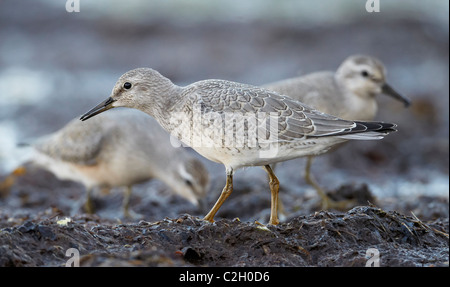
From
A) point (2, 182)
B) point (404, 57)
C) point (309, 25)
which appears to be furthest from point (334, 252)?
point (309, 25)

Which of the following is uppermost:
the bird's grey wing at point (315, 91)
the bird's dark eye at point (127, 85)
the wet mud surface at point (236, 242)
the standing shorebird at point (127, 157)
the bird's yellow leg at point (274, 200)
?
the bird's grey wing at point (315, 91)

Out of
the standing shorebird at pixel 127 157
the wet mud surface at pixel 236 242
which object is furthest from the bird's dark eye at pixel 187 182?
the wet mud surface at pixel 236 242

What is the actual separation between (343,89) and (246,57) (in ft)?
30.9

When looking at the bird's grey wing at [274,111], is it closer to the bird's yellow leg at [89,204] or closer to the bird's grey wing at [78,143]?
the bird's grey wing at [78,143]

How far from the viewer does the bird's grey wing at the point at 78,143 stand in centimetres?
1010

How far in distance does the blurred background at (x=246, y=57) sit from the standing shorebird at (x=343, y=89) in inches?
63.1

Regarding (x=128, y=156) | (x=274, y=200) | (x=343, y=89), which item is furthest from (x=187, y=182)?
(x=274, y=200)

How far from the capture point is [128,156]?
9898mm

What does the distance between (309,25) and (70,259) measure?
1721cm

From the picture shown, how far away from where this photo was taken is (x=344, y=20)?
2109 cm

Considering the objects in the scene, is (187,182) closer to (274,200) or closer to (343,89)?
(343,89)

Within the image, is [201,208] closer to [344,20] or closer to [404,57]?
[404,57]

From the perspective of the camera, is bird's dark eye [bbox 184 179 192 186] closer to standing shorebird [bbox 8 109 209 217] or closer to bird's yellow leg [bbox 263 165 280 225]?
standing shorebird [bbox 8 109 209 217]

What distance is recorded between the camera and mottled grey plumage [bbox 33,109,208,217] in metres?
9.82
